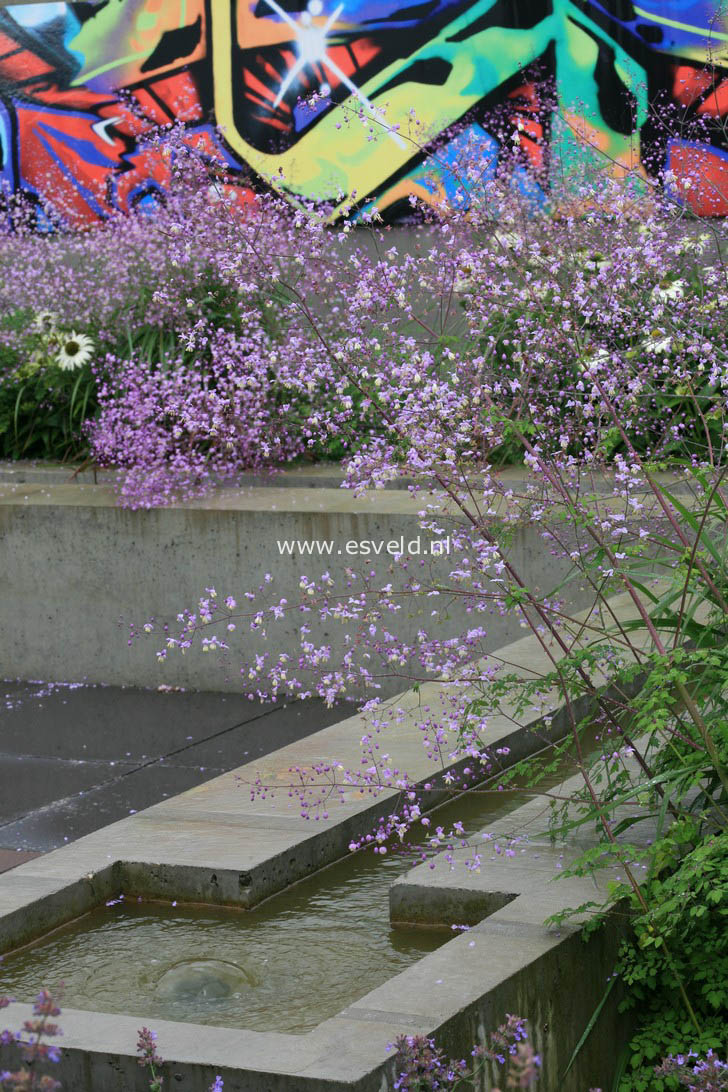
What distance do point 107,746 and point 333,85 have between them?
21.4 ft

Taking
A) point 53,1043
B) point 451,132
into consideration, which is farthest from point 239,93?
point 53,1043

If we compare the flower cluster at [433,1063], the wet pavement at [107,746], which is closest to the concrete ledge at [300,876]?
the flower cluster at [433,1063]

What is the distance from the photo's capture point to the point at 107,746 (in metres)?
6.49

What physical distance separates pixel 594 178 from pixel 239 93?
335cm

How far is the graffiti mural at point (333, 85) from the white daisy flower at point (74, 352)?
1.98m

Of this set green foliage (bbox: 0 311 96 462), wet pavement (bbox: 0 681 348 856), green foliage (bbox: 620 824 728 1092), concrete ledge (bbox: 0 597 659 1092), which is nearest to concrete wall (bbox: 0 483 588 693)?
wet pavement (bbox: 0 681 348 856)

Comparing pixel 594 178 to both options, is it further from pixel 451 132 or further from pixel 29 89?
pixel 29 89

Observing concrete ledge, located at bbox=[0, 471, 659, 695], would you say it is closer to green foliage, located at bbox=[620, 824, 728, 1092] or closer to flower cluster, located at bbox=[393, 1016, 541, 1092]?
green foliage, located at bbox=[620, 824, 728, 1092]

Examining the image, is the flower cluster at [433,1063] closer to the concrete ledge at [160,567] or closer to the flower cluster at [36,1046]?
the flower cluster at [36,1046]

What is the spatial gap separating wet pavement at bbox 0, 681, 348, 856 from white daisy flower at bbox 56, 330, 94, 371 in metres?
1.99

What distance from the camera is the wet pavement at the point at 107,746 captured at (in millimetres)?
5457

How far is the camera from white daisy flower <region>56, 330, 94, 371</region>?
8.66 meters

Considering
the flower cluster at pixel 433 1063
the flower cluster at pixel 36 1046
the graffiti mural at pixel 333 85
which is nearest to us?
the flower cluster at pixel 36 1046

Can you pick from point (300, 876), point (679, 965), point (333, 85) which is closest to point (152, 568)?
point (300, 876)
